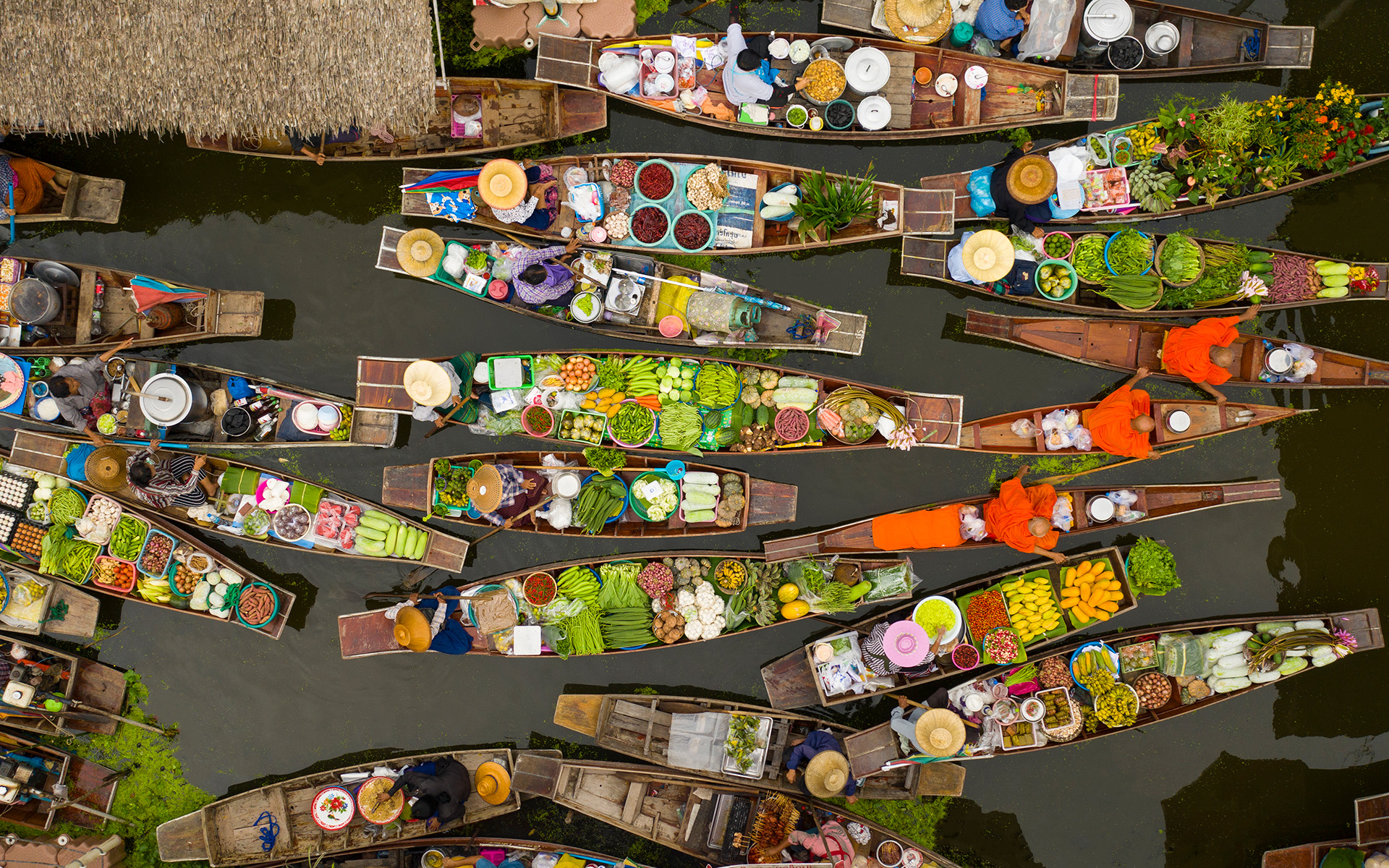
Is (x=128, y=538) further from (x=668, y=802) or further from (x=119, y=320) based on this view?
(x=668, y=802)

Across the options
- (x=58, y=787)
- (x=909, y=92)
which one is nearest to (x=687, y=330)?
(x=909, y=92)

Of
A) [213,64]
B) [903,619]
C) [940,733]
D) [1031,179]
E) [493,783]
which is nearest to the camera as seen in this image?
[213,64]

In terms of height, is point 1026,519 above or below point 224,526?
above

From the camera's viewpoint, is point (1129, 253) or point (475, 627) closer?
point (1129, 253)

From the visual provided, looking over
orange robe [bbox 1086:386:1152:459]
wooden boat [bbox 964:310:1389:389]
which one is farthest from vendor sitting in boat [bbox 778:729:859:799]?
wooden boat [bbox 964:310:1389:389]

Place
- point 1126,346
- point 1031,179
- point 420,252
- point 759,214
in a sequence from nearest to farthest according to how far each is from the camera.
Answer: point 1031,179 → point 420,252 → point 759,214 → point 1126,346

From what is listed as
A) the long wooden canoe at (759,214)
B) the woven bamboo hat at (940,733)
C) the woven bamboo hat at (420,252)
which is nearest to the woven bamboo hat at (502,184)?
the long wooden canoe at (759,214)

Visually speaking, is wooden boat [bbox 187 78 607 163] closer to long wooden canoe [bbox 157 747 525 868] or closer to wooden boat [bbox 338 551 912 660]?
wooden boat [bbox 338 551 912 660]
